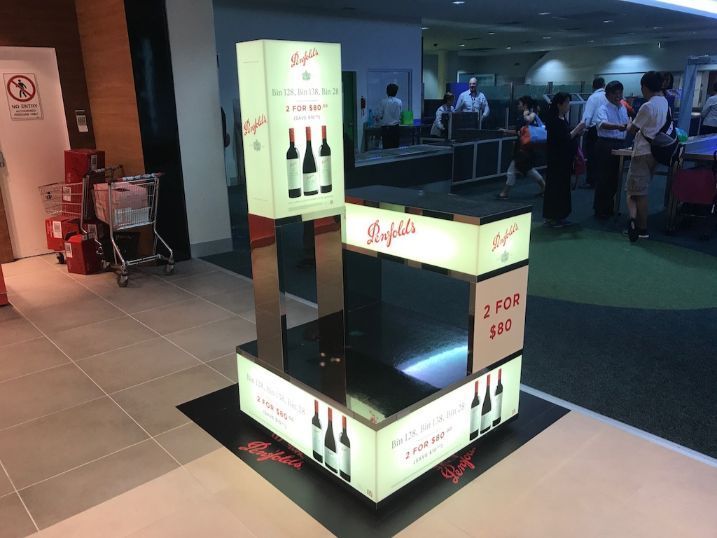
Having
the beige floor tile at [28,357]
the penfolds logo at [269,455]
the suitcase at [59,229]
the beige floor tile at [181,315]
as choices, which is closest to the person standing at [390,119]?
the suitcase at [59,229]

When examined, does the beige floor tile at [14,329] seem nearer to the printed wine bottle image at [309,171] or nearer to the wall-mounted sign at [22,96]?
the wall-mounted sign at [22,96]

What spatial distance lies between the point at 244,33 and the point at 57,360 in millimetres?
7265

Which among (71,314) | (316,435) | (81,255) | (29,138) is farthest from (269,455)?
(29,138)

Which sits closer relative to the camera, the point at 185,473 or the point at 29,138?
the point at 185,473

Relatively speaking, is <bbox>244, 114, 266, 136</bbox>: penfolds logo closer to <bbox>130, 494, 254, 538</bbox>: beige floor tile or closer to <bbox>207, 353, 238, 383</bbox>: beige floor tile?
<bbox>130, 494, 254, 538</bbox>: beige floor tile

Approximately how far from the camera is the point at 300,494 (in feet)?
7.39

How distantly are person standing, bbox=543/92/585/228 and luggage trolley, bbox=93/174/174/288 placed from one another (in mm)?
4068

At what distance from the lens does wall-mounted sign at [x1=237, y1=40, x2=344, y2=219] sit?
205 centimetres

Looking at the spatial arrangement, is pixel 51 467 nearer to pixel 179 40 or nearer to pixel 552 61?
pixel 179 40

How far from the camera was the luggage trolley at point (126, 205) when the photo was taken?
477cm

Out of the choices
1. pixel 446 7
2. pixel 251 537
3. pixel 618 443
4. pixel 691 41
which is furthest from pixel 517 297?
pixel 691 41

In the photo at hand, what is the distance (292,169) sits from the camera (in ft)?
7.11

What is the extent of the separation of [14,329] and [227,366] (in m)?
1.72

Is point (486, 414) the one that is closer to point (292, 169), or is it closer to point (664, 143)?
point (292, 169)
